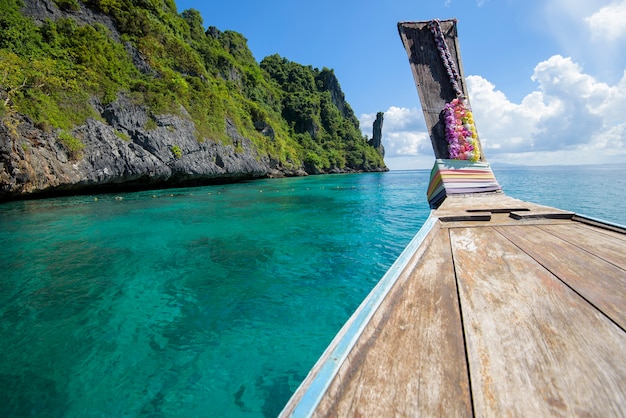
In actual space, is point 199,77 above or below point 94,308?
above

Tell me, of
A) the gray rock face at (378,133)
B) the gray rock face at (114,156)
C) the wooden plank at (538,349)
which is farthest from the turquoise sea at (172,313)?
the gray rock face at (378,133)

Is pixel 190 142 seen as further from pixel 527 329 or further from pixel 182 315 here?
pixel 527 329

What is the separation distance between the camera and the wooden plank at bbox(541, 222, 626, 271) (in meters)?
2.10

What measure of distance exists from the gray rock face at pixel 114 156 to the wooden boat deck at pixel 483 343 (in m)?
19.6

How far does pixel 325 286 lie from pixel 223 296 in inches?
65.8

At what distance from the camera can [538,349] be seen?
44.3 inches

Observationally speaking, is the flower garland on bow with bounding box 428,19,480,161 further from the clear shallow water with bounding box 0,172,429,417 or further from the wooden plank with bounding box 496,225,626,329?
the wooden plank with bounding box 496,225,626,329

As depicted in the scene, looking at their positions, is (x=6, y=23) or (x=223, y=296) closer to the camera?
(x=223, y=296)

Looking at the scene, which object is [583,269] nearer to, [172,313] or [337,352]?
[337,352]

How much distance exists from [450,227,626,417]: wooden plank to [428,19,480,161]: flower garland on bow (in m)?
4.80

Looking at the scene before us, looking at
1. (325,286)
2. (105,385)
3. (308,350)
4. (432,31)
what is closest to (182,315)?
(105,385)

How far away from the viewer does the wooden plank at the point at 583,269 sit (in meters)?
1.45

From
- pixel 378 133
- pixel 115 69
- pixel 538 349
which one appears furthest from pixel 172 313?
pixel 378 133

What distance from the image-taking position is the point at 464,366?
1039 mm
